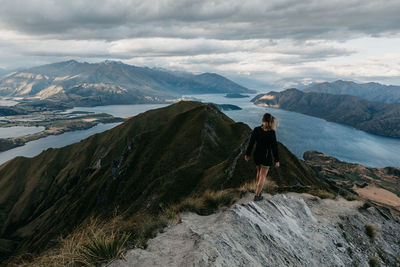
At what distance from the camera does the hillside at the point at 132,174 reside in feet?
167

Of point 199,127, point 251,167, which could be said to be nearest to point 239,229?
point 251,167

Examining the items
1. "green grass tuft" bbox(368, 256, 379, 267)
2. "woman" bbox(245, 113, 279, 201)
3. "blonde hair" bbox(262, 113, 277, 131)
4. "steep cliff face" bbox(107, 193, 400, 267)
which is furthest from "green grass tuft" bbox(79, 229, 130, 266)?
"green grass tuft" bbox(368, 256, 379, 267)

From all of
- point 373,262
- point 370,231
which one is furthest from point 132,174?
point 373,262

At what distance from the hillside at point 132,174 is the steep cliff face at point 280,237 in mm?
2852

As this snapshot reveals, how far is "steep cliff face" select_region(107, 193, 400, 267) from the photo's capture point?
805cm

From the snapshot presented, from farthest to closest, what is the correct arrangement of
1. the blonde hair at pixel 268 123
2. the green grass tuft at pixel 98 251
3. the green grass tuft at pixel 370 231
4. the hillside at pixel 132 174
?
1. the hillside at pixel 132 174
2. the green grass tuft at pixel 370 231
3. the blonde hair at pixel 268 123
4. the green grass tuft at pixel 98 251

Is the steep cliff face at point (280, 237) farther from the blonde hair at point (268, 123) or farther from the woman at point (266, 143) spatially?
the blonde hair at point (268, 123)

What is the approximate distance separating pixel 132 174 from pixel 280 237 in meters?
73.9

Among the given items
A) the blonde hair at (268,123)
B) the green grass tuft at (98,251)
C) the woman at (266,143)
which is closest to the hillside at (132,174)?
the green grass tuft at (98,251)

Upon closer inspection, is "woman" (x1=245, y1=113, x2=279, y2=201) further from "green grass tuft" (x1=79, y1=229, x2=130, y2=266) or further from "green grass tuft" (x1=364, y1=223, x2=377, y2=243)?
"green grass tuft" (x1=79, y1=229, x2=130, y2=266)

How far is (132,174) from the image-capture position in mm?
78062

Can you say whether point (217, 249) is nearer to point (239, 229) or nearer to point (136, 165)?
point (239, 229)

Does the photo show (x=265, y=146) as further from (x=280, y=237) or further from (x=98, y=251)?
(x=98, y=251)

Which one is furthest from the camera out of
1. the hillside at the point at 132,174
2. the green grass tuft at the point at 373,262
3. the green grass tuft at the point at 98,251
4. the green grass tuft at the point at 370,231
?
the hillside at the point at 132,174
